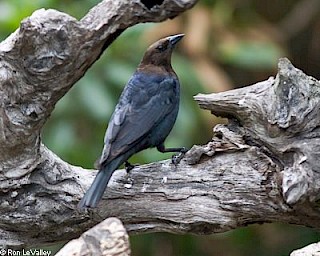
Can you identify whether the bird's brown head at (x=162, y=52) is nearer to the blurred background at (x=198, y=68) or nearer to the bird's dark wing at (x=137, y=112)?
the bird's dark wing at (x=137, y=112)

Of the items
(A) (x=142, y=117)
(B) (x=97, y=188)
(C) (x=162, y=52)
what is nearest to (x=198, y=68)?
(C) (x=162, y=52)

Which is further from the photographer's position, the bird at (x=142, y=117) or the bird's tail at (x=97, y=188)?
the bird at (x=142, y=117)

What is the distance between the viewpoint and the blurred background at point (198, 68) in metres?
3.85

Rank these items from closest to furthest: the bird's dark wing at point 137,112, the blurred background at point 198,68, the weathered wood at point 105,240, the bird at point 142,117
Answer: the weathered wood at point 105,240, the bird at point 142,117, the bird's dark wing at point 137,112, the blurred background at point 198,68

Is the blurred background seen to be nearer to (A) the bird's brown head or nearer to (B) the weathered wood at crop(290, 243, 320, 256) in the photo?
(A) the bird's brown head

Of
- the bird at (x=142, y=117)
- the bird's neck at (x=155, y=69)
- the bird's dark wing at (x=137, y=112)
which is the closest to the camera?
the bird at (x=142, y=117)

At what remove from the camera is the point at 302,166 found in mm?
2441

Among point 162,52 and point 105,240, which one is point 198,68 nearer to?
point 162,52

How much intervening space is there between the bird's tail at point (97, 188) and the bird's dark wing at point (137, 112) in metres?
0.03

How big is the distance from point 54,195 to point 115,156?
215 millimetres

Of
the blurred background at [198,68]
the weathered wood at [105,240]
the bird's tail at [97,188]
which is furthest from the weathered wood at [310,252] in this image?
the blurred background at [198,68]

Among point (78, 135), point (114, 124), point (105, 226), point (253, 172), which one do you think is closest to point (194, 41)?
point (78, 135)

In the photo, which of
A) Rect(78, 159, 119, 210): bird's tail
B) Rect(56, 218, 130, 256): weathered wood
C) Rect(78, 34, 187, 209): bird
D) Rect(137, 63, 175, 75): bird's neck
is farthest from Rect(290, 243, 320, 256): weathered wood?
Rect(137, 63, 175, 75): bird's neck

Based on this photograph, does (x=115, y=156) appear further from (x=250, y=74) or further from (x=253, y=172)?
Answer: (x=250, y=74)
